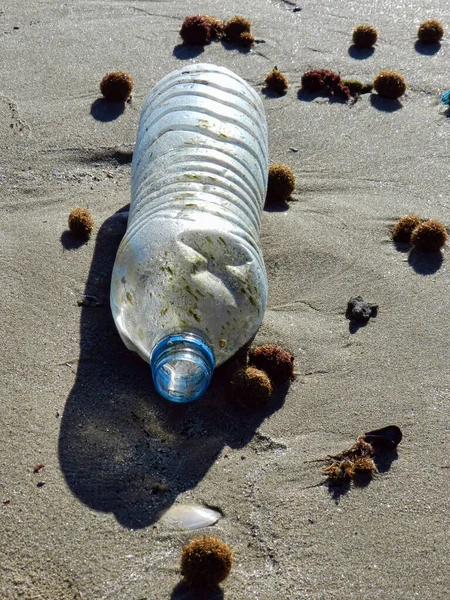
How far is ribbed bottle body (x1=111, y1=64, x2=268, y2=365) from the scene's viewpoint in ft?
17.6

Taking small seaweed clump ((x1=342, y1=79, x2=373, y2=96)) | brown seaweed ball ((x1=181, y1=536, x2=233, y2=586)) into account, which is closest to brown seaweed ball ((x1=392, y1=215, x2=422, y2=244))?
small seaweed clump ((x1=342, y1=79, x2=373, y2=96))

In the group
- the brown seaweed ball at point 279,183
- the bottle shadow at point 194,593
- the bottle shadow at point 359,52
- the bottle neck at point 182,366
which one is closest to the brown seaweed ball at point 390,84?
the bottle shadow at point 359,52

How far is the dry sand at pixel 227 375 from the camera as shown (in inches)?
197

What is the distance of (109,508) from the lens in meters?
5.22

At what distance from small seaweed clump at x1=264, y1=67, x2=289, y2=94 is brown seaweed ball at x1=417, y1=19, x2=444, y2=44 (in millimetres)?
2369

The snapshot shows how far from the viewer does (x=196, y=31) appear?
1047 centimetres

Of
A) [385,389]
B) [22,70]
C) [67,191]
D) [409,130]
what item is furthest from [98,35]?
[385,389]

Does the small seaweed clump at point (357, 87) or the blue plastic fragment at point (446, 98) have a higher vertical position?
the blue plastic fragment at point (446, 98)

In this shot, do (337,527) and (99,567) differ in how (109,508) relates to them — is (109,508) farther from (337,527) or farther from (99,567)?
(337,527)

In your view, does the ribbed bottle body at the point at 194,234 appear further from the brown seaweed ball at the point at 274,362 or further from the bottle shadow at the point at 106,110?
the bottle shadow at the point at 106,110

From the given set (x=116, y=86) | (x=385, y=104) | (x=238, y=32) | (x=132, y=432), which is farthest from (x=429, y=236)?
(x=238, y=32)

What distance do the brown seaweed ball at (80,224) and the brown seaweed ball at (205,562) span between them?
11.4 ft

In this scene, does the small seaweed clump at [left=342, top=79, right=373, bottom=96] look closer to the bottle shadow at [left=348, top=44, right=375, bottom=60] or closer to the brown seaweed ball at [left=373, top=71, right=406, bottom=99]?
the brown seaweed ball at [left=373, top=71, right=406, bottom=99]

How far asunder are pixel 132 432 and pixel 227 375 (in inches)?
33.9
